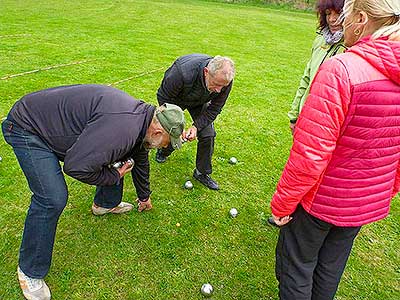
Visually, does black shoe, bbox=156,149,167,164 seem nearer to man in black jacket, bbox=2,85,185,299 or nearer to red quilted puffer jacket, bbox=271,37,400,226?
man in black jacket, bbox=2,85,185,299

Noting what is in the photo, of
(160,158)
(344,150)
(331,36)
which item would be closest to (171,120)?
(344,150)

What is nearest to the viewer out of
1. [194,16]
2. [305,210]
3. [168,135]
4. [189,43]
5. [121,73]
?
[305,210]

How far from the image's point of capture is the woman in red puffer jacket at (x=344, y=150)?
1.75 meters

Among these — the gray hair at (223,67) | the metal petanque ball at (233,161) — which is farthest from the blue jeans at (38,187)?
the metal petanque ball at (233,161)

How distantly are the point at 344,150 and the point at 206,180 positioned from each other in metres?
2.63

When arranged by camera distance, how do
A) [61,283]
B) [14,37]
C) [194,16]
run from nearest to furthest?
1. [61,283]
2. [14,37]
3. [194,16]

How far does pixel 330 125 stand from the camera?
1806mm

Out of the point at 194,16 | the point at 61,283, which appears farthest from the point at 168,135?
the point at 194,16

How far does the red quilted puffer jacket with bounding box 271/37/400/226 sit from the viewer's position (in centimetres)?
175

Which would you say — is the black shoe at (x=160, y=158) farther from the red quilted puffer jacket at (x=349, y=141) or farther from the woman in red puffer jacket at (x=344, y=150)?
the red quilted puffer jacket at (x=349, y=141)

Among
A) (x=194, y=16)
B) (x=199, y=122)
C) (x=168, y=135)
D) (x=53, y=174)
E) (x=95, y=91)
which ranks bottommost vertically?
(x=194, y=16)

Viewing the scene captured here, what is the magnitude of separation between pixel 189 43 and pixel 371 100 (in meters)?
10.6

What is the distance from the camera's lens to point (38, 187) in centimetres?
250

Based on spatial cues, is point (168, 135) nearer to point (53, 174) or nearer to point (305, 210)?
point (53, 174)
